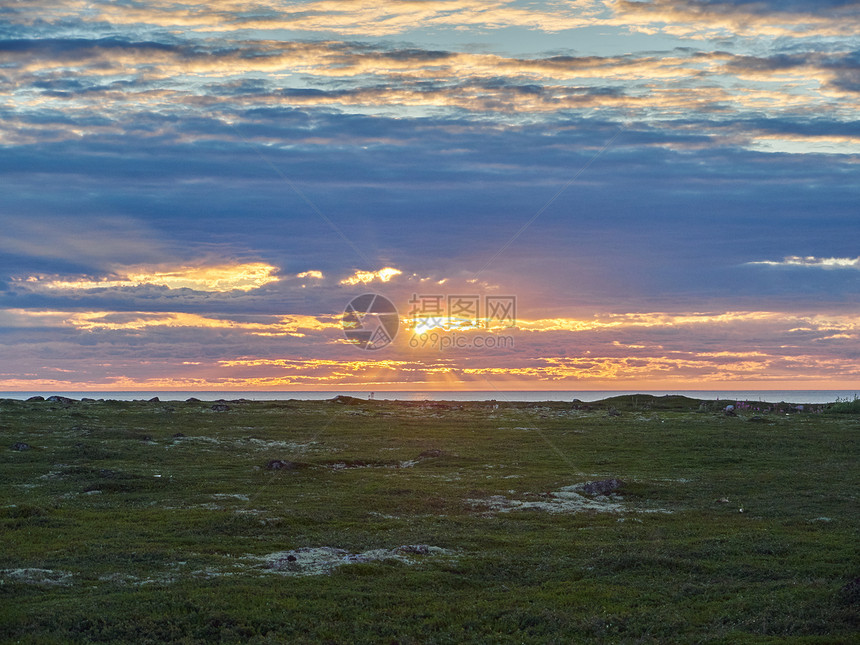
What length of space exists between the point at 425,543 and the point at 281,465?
23.4m

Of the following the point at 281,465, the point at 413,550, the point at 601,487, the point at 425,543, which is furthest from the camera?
the point at 281,465

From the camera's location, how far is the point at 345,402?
458 feet

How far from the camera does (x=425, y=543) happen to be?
92.6 ft

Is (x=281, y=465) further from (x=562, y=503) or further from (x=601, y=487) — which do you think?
(x=601, y=487)

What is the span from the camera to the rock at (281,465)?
48.9 m

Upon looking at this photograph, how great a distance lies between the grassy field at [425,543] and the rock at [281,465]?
0.27 metres

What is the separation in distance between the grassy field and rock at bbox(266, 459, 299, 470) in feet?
0.90

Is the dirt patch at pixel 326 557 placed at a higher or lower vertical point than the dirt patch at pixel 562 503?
higher

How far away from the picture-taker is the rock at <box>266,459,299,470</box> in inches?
1924

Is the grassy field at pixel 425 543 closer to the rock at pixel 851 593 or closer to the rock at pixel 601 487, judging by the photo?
the rock at pixel 851 593

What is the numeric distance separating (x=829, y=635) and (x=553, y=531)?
14581mm

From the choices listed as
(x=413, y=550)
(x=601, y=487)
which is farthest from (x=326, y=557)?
(x=601, y=487)

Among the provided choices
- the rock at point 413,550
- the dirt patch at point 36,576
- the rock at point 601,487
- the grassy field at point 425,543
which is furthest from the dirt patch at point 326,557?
the rock at point 601,487

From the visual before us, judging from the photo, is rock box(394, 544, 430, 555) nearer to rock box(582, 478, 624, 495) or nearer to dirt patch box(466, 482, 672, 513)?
dirt patch box(466, 482, 672, 513)
